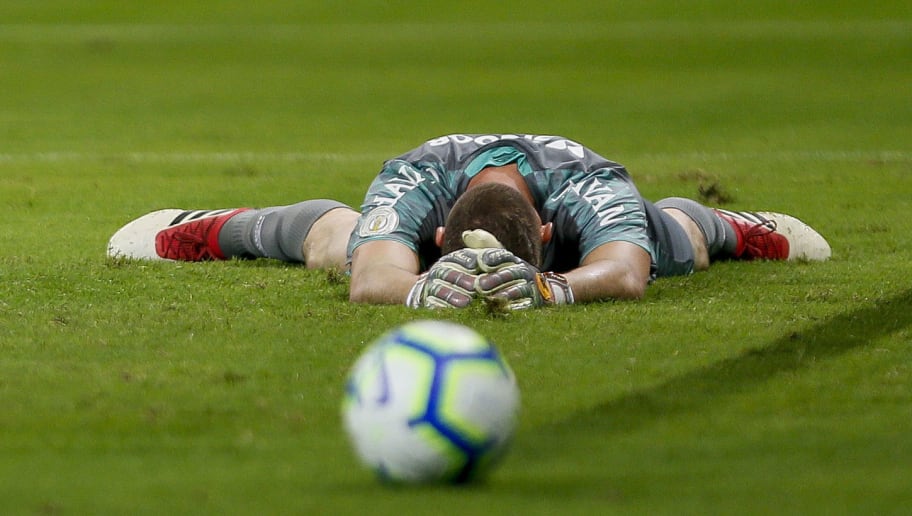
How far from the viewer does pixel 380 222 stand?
6523 millimetres

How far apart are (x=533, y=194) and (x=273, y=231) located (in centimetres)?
151

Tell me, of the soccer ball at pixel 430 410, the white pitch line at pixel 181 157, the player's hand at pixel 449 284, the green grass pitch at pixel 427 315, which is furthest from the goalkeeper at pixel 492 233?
the white pitch line at pixel 181 157

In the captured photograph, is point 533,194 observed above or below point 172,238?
above

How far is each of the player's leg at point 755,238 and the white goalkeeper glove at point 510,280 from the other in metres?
1.88

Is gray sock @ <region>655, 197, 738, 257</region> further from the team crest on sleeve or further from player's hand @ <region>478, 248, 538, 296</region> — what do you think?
player's hand @ <region>478, 248, 538, 296</region>

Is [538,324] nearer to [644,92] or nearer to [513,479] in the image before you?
[513,479]

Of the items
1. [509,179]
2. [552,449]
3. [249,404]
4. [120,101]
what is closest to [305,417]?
[249,404]

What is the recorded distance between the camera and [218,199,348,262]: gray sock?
24.7 ft

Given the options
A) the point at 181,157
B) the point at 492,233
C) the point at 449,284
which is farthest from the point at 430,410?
the point at 181,157

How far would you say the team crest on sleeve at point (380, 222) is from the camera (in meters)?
6.49

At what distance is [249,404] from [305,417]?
248mm

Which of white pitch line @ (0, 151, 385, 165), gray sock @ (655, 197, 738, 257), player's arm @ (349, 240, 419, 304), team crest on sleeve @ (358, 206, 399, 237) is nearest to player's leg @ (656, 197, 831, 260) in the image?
gray sock @ (655, 197, 738, 257)

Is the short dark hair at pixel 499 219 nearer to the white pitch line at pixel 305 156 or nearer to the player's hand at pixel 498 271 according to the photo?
the player's hand at pixel 498 271

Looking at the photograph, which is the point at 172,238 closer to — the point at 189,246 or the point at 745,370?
the point at 189,246
